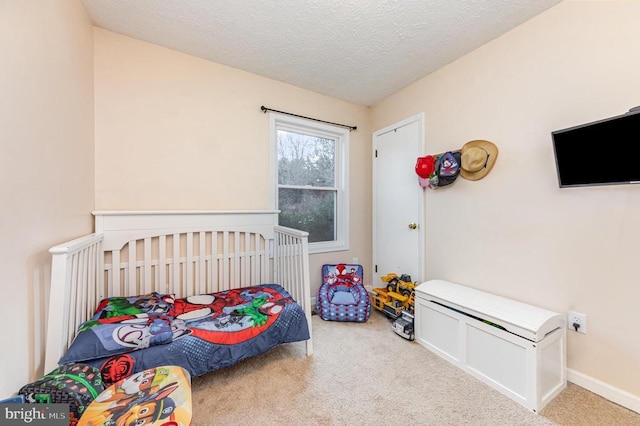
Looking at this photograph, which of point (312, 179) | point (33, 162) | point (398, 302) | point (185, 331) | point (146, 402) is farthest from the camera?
point (312, 179)

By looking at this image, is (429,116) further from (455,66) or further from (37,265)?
(37,265)

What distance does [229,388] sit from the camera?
5.02ft

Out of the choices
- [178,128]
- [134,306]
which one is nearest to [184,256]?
[134,306]

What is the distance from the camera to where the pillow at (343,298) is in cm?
249

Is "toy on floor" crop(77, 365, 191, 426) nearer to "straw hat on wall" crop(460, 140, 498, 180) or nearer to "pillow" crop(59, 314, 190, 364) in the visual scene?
"pillow" crop(59, 314, 190, 364)

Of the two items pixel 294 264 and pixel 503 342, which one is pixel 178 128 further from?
pixel 503 342

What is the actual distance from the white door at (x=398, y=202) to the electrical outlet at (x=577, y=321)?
3.55 ft

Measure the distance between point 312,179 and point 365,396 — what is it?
2.11 metres

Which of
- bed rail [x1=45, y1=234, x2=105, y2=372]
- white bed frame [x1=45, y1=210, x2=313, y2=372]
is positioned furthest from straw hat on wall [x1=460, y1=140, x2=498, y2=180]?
bed rail [x1=45, y1=234, x2=105, y2=372]

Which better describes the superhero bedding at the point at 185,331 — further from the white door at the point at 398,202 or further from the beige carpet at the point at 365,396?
the white door at the point at 398,202

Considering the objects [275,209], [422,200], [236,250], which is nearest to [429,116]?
[422,200]

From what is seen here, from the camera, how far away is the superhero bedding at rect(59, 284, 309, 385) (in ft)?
4.03

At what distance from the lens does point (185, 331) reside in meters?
1.44

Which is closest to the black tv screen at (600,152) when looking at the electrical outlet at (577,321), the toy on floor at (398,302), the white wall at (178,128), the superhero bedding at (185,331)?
the electrical outlet at (577,321)
